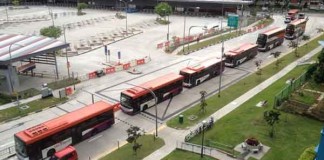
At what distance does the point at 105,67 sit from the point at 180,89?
806 inches

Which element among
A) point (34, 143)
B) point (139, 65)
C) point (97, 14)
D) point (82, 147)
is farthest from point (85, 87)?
point (97, 14)

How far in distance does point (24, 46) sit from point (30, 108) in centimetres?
1442

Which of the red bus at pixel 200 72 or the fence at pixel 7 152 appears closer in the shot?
the fence at pixel 7 152

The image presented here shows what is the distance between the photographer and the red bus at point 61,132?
107 ft

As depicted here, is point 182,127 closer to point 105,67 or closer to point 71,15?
point 105,67

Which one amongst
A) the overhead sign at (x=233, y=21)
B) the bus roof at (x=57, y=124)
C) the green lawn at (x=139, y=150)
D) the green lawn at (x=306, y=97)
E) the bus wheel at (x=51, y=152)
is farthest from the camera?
the overhead sign at (x=233, y=21)

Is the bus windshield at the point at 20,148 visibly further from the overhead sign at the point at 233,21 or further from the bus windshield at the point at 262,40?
the overhead sign at the point at 233,21

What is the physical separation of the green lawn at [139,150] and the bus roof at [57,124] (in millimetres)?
5216

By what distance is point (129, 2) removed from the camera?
144 meters

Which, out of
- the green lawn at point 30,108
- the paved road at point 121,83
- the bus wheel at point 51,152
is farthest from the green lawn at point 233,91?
the green lawn at point 30,108

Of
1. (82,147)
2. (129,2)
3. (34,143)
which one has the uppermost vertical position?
(129,2)

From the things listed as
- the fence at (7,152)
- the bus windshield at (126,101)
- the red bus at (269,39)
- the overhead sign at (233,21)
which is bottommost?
the fence at (7,152)

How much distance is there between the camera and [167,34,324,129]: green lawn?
1642 inches

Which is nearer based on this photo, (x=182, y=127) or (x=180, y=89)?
(x=182, y=127)
